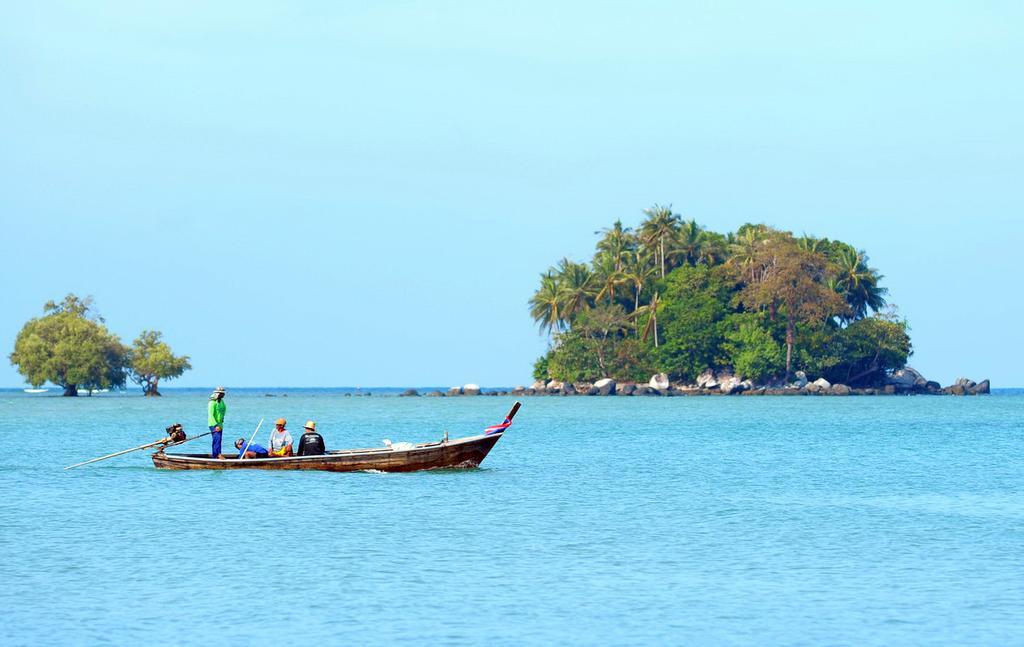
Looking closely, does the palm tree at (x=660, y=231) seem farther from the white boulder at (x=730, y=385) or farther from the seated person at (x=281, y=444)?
the seated person at (x=281, y=444)

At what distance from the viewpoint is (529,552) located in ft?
68.9

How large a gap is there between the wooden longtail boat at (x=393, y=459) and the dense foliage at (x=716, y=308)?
257 ft

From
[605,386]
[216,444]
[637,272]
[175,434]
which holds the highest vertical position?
[637,272]

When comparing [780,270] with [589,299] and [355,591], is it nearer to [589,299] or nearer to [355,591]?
[589,299]

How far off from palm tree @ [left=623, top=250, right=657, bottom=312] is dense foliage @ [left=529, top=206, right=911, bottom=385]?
145 millimetres

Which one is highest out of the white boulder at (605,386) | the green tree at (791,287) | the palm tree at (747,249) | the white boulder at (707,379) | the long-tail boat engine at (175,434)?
the palm tree at (747,249)

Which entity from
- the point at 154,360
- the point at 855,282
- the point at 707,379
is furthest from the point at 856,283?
the point at 154,360

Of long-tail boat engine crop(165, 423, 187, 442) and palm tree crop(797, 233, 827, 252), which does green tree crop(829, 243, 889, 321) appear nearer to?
palm tree crop(797, 233, 827, 252)

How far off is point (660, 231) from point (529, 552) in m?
99.6

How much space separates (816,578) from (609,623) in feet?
13.8

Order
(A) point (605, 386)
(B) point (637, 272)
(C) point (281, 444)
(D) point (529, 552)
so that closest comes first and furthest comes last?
1. (D) point (529, 552)
2. (C) point (281, 444)
3. (B) point (637, 272)
4. (A) point (605, 386)

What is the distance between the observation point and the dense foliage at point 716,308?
366ft

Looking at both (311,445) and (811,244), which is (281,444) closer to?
(311,445)

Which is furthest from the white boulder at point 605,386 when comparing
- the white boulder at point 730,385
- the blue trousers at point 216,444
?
the blue trousers at point 216,444
